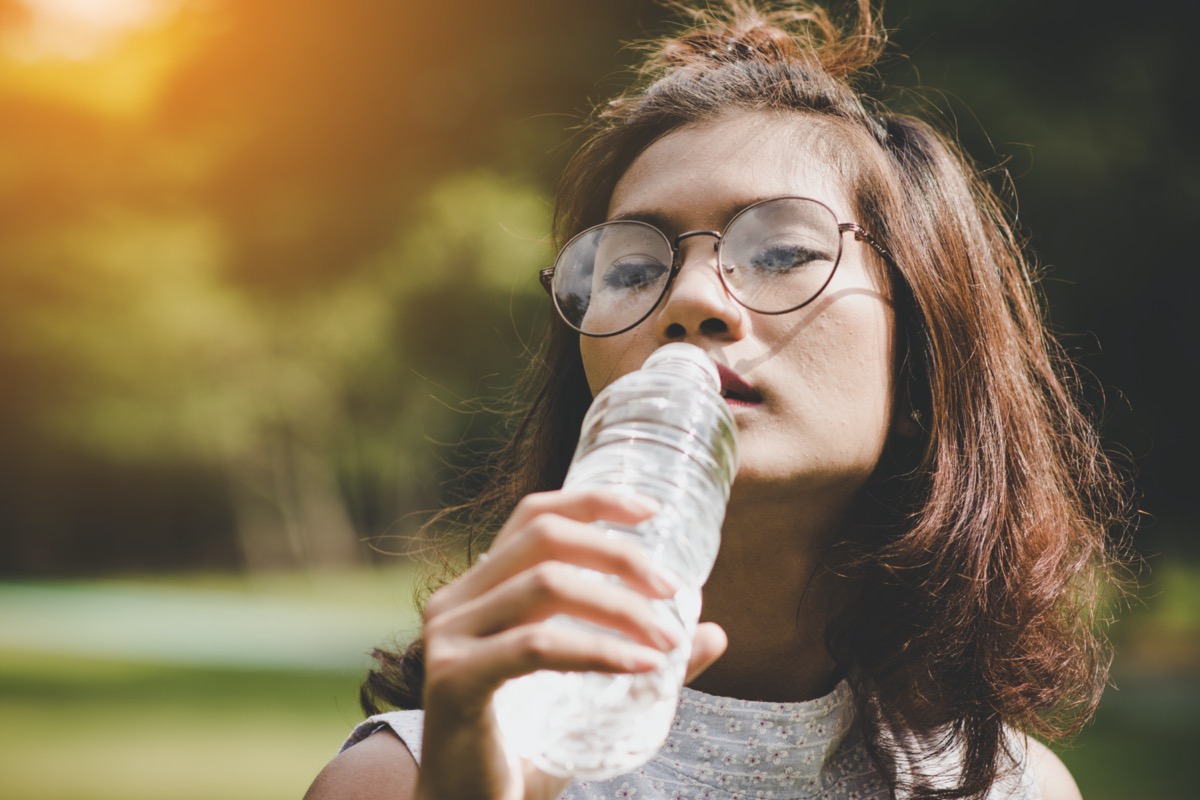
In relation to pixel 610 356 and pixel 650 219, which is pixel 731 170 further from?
pixel 610 356

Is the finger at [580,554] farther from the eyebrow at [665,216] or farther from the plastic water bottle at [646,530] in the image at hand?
the eyebrow at [665,216]

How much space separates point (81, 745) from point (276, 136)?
10167mm

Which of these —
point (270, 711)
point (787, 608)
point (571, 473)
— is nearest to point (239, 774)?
point (270, 711)

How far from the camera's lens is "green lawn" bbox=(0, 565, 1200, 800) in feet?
31.6

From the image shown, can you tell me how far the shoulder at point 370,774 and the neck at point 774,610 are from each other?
0.70 metres

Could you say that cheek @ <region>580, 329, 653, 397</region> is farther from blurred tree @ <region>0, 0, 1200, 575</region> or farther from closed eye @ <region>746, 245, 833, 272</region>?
blurred tree @ <region>0, 0, 1200, 575</region>

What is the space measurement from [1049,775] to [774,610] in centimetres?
93

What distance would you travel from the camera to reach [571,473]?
1970 millimetres

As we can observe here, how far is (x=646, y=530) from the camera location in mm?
1919

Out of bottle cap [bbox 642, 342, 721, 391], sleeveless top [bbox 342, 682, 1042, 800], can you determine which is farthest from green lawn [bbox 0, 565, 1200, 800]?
bottle cap [bbox 642, 342, 721, 391]

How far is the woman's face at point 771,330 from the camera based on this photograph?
8.00 ft

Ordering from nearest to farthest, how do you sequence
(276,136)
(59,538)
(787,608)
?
1. (787,608)
2. (276,136)
3. (59,538)

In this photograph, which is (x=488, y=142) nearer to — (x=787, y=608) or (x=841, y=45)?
(x=841, y=45)

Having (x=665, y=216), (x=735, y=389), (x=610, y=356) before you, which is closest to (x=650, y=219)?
(x=665, y=216)
